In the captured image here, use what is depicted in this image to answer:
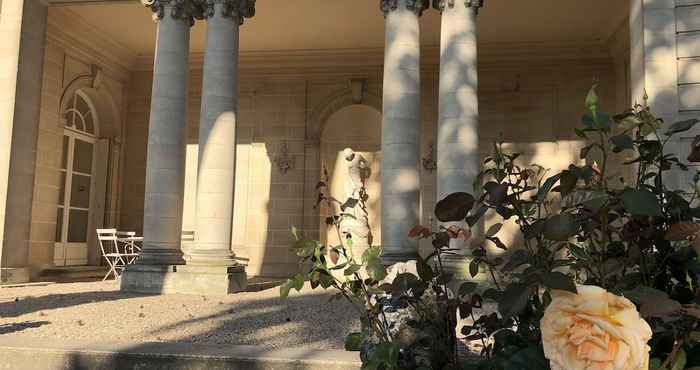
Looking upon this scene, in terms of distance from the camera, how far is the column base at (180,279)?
10.7 metres

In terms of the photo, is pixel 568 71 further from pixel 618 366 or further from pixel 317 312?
pixel 618 366

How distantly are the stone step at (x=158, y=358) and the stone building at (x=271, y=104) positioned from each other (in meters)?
6.09

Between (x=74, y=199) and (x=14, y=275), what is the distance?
4.91 meters

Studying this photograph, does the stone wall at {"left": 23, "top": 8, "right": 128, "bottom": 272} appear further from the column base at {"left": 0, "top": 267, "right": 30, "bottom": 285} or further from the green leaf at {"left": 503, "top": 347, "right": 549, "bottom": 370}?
the green leaf at {"left": 503, "top": 347, "right": 549, "bottom": 370}

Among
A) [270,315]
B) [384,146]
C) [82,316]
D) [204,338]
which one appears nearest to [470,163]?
[384,146]

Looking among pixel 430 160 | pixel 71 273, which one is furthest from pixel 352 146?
pixel 71 273

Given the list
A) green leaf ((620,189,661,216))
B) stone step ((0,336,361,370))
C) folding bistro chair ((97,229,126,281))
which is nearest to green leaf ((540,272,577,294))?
green leaf ((620,189,661,216))

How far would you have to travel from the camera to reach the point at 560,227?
1.08 m

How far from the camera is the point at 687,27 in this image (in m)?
8.38

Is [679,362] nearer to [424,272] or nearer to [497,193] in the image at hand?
[497,193]

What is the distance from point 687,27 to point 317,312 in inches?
260

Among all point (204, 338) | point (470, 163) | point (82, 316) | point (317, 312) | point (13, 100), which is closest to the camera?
point (204, 338)

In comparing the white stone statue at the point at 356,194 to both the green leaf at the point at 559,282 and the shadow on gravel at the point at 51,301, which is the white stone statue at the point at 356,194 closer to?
the shadow on gravel at the point at 51,301

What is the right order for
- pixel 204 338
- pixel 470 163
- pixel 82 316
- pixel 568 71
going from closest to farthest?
pixel 204 338 < pixel 82 316 < pixel 470 163 < pixel 568 71
